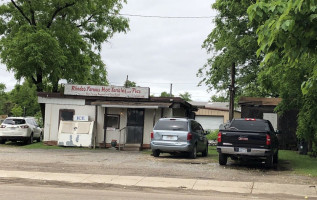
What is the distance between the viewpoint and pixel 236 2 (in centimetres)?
2506

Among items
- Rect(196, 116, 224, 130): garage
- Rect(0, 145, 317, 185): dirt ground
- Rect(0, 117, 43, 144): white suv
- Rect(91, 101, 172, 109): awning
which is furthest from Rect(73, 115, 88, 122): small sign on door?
Rect(196, 116, 224, 130): garage

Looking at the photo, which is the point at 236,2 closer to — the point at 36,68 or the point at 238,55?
the point at 238,55

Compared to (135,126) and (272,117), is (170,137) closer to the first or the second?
(135,126)

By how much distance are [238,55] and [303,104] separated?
10.4 meters

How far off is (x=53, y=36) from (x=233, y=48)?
41.7 feet

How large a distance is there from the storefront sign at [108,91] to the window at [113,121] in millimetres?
1334

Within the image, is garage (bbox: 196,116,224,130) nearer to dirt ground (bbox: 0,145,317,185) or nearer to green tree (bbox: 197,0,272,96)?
green tree (bbox: 197,0,272,96)

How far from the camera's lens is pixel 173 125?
16547 mm

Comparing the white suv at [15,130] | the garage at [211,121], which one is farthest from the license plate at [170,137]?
the garage at [211,121]

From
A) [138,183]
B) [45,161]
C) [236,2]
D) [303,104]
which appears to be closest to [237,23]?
[236,2]

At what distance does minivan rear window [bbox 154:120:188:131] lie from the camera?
16438mm

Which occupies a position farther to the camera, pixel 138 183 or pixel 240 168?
pixel 240 168

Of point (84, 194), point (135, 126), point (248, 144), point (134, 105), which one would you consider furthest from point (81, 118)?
point (84, 194)

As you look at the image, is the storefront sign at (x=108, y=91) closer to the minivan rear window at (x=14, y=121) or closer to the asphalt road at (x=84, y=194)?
the minivan rear window at (x=14, y=121)
